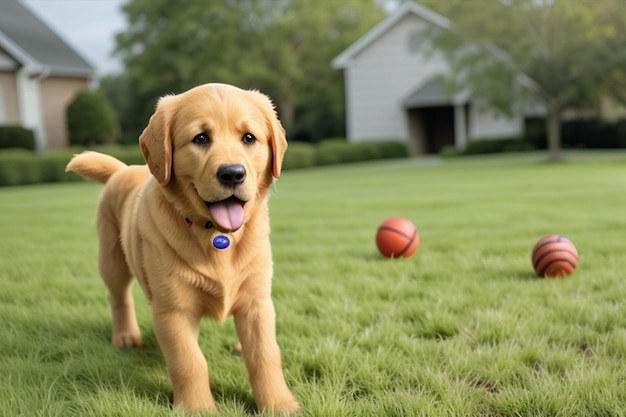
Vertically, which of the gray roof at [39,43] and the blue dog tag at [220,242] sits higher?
the gray roof at [39,43]

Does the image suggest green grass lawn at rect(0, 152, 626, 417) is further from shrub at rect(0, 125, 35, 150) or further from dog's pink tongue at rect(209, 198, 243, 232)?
shrub at rect(0, 125, 35, 150)

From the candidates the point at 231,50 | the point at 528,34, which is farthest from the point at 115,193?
the point at 231,50

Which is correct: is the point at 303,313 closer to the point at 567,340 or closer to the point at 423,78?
the point at 567,340

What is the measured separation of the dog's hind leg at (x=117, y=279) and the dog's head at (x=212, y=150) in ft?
3.69

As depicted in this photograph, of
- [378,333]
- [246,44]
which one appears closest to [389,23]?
[246,44]

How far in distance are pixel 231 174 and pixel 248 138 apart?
0.92ft

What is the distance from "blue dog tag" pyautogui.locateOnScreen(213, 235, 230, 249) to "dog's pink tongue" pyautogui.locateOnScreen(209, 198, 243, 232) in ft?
0.43

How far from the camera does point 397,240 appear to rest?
5.82 meters

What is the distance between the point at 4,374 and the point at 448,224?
610 centimetres

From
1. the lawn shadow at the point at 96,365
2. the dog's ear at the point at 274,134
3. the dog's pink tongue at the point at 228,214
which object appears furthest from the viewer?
the lawn shadow at the point at 96,365

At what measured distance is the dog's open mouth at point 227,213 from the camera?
2559mm

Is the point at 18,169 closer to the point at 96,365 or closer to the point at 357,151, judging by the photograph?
the point at 357,151

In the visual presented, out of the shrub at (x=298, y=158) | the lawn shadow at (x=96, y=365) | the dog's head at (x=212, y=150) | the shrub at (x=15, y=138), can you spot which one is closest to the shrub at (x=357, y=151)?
the shrub at (x=298, y=158)

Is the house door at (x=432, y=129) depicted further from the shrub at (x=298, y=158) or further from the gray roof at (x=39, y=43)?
the gray roof at (x=39, y=43)
